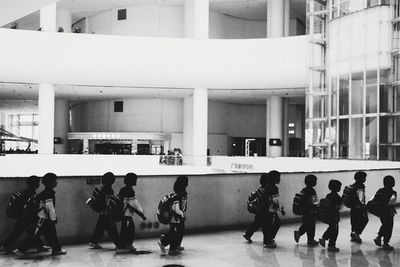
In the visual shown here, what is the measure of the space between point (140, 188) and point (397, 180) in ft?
26.3

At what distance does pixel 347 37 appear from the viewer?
22391 mm

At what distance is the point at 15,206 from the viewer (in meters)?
6.93

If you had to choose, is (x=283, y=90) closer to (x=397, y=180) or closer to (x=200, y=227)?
(x=397, y=180)

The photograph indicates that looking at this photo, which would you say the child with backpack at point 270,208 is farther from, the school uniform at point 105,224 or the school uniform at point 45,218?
the school uniform at point 45,218

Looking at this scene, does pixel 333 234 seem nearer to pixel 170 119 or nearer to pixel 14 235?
pixel 14 235

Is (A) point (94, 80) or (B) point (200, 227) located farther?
(A) point (94, 80)

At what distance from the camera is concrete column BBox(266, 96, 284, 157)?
34.2 meters

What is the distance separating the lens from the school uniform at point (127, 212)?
7355mm

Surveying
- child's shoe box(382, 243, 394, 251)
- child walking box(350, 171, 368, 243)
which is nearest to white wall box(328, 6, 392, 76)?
child walking box(350, 171, 368, 243)

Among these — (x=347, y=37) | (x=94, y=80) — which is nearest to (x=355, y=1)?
(x=347, y=37)

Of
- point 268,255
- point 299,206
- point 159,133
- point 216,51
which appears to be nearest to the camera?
point 268,255

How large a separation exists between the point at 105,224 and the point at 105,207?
0.33 metres

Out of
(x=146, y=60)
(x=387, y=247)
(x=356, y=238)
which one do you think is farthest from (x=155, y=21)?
(x=387, y=247)

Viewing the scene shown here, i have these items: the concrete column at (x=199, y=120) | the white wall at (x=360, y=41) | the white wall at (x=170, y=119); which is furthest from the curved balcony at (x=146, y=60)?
the white wall at (x=170, y=119)
